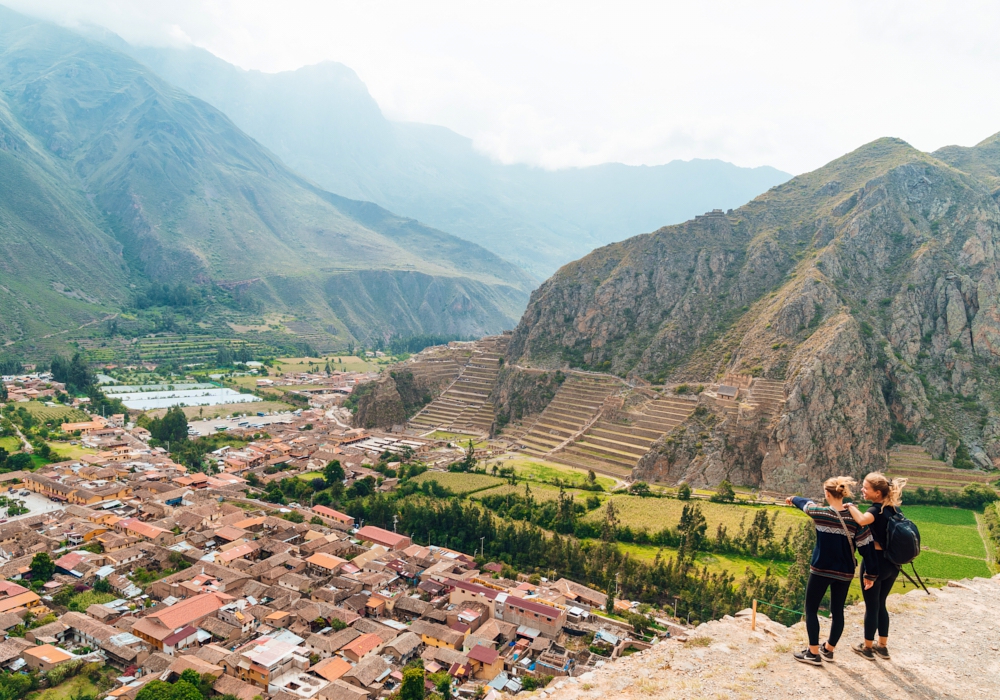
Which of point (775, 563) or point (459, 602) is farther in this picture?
point (775, 563)

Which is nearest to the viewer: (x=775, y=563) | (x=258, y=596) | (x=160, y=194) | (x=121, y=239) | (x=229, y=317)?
(x=258, y=596)

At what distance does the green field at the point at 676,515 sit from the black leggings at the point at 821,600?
1314 inches

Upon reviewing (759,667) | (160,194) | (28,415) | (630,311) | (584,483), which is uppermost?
(160,194)

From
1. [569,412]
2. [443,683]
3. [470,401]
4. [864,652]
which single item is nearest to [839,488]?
[864,652]

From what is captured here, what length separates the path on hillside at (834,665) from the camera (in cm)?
758

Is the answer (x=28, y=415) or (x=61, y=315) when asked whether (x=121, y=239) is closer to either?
(x=61, y=315)

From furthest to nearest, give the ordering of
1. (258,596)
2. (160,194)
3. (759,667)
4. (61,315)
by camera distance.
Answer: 1. (160,194)
2. (61,315)
3. (258,596)
4. (759,667)

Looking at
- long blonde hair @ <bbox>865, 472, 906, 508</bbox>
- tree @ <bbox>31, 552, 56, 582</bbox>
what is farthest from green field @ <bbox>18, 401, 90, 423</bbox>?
long blonde hair @ <bbox>865, 472, 906, 508</bbox>

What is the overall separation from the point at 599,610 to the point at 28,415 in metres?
61.2

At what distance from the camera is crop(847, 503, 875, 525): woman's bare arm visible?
7.20 metres

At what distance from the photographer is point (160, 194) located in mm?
178125

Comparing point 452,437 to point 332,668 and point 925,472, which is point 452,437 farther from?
point 925,472

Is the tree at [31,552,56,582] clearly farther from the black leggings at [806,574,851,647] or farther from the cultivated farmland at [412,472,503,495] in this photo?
→ the black leggings at [806,574,851,647]

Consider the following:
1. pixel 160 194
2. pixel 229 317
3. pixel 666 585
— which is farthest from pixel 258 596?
pixel 160 194
